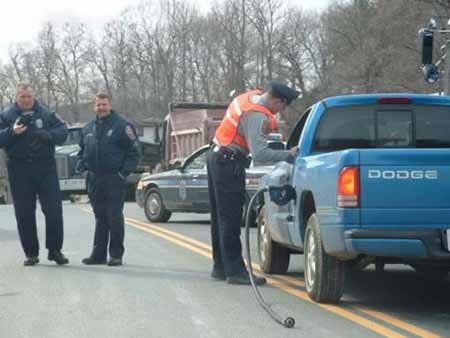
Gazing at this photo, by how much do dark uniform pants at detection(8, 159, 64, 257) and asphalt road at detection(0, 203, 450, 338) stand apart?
33cm

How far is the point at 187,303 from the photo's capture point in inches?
310

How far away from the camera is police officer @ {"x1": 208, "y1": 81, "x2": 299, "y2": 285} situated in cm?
851

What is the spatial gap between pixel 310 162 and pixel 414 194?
1198 mm

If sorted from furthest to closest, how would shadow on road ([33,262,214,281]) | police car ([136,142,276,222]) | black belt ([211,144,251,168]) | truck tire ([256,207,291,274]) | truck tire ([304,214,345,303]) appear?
1. police car ([136,142,276,222])
2. truck tire ([256,207,291,274])
3. shadow on road ([33,262,214,281])
4. black belt ([211,144,251,168])
5. truck tire ([304,214,345,303])

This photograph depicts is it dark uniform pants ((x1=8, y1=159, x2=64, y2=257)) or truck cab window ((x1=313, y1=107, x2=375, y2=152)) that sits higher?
truck cab window ((x1=313, y1=107, x2=375, y2=152))

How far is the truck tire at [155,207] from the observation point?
703 inches

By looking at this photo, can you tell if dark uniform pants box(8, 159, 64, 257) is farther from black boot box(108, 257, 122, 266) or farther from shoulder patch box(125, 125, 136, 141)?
shoulder patch box(125, 125, 136, 141)

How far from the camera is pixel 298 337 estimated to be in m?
6.48

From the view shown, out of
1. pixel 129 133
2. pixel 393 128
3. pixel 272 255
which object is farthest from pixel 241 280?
pixel 129 133

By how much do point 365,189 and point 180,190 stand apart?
34.7 ft

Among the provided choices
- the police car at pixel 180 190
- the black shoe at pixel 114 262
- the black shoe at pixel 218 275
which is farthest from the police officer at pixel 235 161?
the police car at pixel 180 190

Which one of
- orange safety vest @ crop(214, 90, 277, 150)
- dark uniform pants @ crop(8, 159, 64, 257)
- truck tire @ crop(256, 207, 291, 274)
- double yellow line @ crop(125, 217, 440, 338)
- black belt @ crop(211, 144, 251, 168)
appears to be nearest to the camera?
double yellow line @ crop(125, 217, 440, 338)

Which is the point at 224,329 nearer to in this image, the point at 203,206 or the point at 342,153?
the point at 342,153

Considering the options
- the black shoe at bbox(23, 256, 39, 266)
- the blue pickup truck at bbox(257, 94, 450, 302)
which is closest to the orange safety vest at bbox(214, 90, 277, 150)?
the blue pickup truck at bbox(257, 94, 450, 302)
